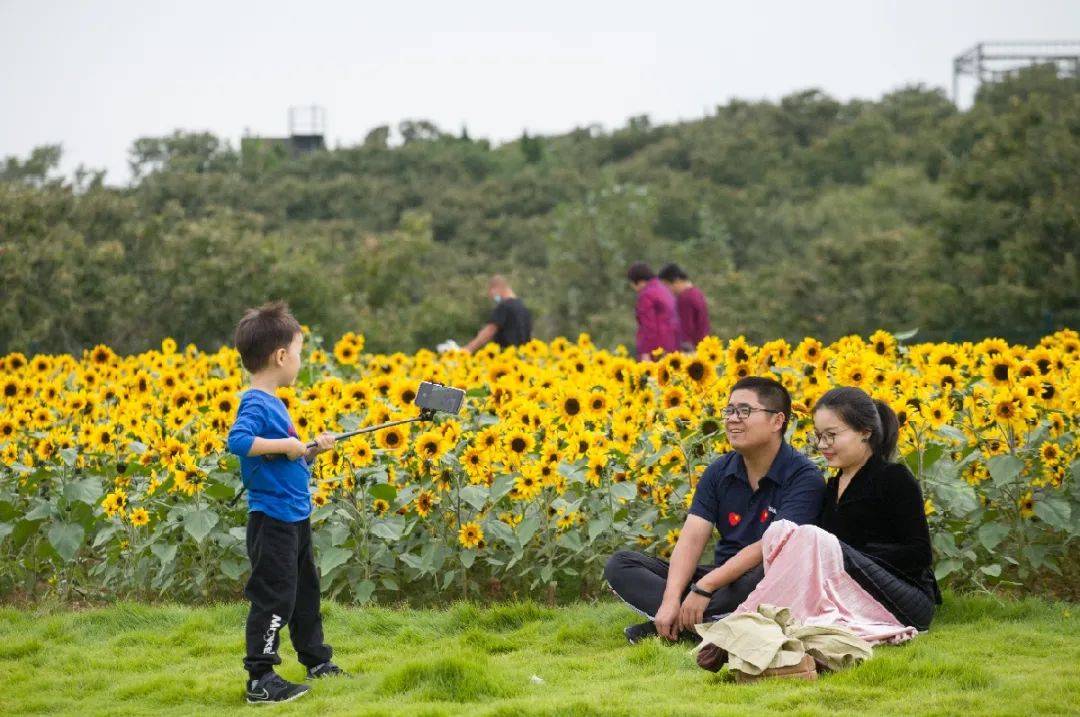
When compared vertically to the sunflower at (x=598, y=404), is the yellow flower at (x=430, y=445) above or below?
below

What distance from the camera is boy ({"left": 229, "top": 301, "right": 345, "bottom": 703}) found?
5.02 m

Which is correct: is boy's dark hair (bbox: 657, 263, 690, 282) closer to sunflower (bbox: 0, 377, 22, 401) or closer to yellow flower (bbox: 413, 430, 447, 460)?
sunflower (bbox: 0, 377, 22, 401)

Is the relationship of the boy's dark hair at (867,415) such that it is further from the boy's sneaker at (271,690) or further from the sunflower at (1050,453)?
the boy's sneaker at (271,690)

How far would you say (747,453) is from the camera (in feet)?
18.2

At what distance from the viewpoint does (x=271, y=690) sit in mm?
5016

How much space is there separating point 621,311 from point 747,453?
21.3 metres

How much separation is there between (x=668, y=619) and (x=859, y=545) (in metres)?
0.77

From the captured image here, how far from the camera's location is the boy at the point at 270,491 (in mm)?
5016

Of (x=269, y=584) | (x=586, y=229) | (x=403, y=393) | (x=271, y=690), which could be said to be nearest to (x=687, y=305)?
(x=403, y=393)

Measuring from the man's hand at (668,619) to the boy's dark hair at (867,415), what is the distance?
0.93m

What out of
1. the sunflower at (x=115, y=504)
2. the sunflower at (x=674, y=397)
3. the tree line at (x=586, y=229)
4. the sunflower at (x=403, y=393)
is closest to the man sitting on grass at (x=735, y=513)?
the sunflower at (x=674, y=397)

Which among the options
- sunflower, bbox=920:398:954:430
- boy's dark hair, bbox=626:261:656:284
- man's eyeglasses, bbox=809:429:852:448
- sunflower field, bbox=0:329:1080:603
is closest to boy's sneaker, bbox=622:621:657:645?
sunflower field, bbox=0:329:1080:603

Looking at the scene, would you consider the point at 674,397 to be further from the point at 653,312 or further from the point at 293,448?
the point at 653,312

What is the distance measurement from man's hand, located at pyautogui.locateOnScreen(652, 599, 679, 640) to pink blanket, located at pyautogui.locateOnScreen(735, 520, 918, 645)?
352 millimetres
